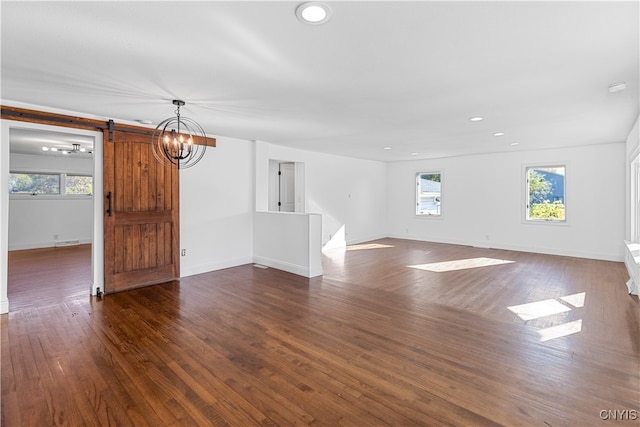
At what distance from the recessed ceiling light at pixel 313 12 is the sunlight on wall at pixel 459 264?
4618 mm

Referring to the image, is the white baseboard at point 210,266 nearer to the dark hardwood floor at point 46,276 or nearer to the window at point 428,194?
the dark hardwood floor at point 46,276

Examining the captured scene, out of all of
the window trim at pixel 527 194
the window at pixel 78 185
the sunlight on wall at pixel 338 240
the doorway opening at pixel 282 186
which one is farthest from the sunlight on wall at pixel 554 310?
the window at pixel 78 185

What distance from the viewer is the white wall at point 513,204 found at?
631 centimetres

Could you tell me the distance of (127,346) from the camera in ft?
9.02

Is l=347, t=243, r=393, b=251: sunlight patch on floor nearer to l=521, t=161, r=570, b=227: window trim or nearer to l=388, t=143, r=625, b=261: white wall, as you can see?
l=388, t=143, r=625, b=261: white wall

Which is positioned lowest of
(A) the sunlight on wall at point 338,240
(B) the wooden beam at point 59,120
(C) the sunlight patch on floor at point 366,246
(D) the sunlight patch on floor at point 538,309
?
(D) the sunlight patch on floor at point 538,309

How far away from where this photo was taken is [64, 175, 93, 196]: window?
8.32 meters

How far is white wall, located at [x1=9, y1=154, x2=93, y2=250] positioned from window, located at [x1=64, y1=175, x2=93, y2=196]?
18cm

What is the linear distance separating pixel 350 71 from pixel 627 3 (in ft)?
5.68

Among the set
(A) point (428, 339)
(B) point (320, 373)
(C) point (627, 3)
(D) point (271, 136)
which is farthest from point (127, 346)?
(C) point (627, 3)

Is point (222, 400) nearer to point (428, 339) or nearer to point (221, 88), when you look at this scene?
point (428, 339)

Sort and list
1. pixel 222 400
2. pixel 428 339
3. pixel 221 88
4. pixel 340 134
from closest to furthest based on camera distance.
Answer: pixel 222 400 < pixel 428 339 < pixel 221 88 < pixel 340 134

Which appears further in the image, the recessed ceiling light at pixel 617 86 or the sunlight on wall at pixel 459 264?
the sunlight on wall at pixel 459 264

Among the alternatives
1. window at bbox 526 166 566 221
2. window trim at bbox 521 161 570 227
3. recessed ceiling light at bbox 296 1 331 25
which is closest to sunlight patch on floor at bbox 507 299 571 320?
recessed ceiling light at bbox 296 1 331 25
